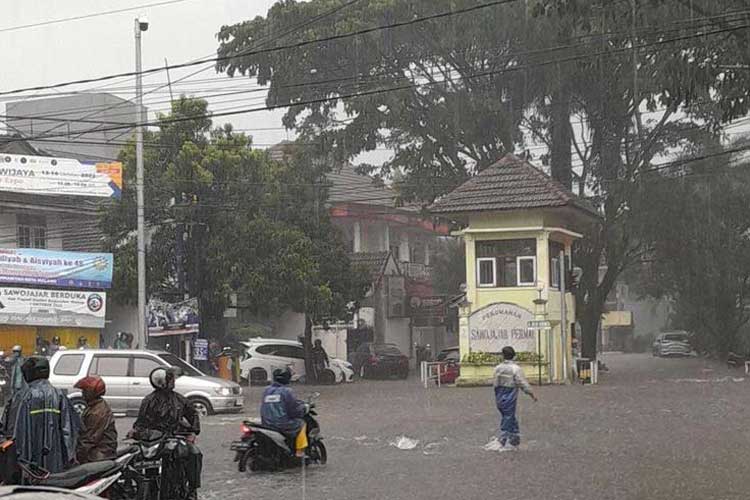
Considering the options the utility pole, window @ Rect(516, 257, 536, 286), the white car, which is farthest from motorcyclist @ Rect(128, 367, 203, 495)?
the white car

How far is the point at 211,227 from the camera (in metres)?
37.2

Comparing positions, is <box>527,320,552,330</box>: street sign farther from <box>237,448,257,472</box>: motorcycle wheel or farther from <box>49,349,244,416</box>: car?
<box>237,448,257,472</box>: motorcycle wheel

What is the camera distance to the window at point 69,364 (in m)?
25.1

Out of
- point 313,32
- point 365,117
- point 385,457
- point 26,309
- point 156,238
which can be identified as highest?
point 313,32

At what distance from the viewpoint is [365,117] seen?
43.9m

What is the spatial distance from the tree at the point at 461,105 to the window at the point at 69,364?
65.0 ft

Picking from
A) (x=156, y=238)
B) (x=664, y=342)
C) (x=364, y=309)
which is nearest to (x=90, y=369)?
(x=156, y=238)

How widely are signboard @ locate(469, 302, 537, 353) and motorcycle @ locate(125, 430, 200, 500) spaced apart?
980 inches

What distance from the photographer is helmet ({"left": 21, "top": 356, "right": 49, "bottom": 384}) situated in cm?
998

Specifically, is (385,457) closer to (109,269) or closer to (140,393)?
(140,393)

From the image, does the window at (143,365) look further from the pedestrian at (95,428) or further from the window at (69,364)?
the pedestrian at (95,428)

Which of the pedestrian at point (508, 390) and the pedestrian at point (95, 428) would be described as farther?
the pedestrian at point (508, 390)

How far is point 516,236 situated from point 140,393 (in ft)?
53.3

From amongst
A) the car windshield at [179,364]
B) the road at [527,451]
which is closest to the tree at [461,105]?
the road at [527,451]
